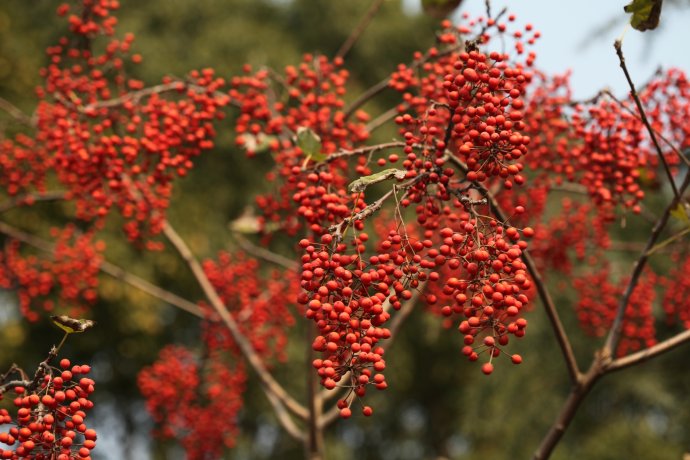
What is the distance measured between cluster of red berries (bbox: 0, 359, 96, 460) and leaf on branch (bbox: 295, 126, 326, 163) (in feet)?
3.12

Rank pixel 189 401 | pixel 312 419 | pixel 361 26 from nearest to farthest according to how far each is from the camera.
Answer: pixel 361 26 → pixel 312 419 → pixel 189 401

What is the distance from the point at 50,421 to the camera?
67.6 inches

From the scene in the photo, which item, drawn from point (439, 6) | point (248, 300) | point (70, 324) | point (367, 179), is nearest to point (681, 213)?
point (367, 179)

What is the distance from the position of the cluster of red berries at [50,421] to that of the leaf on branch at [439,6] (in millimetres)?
2072

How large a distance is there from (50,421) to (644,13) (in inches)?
80.5

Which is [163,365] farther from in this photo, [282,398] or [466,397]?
[466,397]

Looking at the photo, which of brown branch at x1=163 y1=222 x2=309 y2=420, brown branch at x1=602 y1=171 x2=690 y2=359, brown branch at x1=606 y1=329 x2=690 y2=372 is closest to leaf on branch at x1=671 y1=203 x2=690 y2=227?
brown branch at x1=602 y1=171 x2=690 y2=359

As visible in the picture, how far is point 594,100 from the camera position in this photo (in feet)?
9.30

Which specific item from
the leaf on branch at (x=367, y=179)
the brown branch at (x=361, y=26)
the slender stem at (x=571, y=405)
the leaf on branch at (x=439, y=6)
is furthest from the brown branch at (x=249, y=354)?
the leaf on branch at (x=367, y=179)

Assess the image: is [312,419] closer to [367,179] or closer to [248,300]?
[248,300]

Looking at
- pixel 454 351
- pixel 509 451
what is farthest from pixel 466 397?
pixel 454 351

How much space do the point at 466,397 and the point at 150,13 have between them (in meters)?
14.2

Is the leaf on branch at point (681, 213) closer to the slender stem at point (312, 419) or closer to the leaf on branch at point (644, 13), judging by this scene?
the leaf on branch at point (644, 13)

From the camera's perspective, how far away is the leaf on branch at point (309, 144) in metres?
2.35
